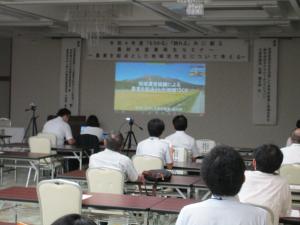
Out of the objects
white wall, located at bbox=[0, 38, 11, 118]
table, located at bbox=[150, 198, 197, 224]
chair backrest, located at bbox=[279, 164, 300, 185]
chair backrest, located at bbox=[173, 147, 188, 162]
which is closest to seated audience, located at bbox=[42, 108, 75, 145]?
chair backrest, located at bbox=[173, 147, 188, 162]

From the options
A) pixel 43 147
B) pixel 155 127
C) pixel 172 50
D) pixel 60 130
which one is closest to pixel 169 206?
pixel 155 127

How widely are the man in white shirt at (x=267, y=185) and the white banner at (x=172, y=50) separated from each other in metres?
8.30

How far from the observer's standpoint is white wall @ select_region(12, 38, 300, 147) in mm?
11875

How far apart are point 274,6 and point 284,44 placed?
3.96 m

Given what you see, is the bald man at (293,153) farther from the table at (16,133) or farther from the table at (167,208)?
the table at (16,133)

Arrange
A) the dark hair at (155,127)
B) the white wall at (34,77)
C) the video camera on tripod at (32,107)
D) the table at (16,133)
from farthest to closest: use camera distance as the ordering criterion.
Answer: the white wall at (34,77) < the video camera on tripod at (32,107) < the table at (16,133) < the dark hair at (155,127)

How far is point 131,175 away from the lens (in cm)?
545

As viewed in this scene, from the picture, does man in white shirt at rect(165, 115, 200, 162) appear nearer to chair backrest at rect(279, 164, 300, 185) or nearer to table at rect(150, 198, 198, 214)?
chair backrest at rect(279, 164, 300, 185)

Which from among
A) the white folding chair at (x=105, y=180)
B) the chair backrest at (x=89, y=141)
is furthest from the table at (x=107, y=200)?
the chair backrest at (x=89, y=141)

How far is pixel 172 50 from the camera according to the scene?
12.6 metres

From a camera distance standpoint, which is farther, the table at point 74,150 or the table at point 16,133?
the table at point 16,133

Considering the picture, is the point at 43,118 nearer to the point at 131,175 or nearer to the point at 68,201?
the point at 131,175

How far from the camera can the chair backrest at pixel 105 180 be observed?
16.8ft

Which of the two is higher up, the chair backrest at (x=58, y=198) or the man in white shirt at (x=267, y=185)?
the man in white shirt at (x=267, y=185)
